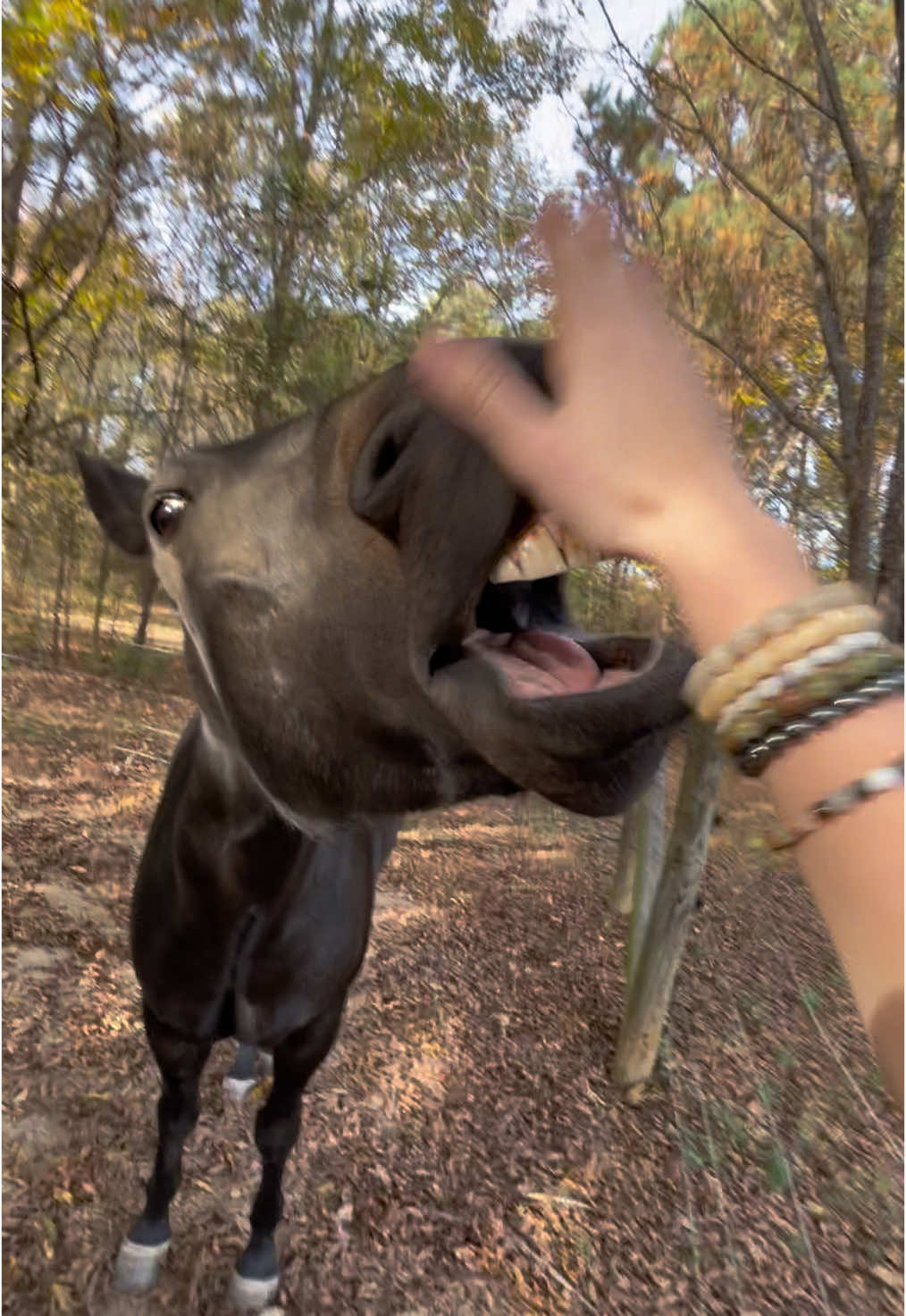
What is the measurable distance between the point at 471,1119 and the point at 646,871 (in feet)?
4.43

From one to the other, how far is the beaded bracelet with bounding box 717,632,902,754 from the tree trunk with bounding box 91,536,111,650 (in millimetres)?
3412

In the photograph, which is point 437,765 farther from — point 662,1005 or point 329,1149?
point 662,1005

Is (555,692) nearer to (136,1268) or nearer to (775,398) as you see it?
(775,398)

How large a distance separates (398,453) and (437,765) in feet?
1.34

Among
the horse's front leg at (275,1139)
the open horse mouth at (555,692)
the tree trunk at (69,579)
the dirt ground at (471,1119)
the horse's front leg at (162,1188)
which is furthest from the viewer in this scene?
the tree trunk at (69,579)

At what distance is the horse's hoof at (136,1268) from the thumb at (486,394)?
2.60 metres

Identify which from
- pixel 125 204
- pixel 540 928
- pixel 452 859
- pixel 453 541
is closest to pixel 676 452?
pixel 453 541

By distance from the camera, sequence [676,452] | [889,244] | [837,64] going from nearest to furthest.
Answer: [676,452], [889,244], [837,64]

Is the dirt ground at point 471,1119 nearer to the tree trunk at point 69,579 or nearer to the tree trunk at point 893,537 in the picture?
the tree trunk at point 69,579

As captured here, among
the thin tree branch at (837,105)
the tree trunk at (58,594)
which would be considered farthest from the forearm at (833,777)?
the tree trunk at (58,594)

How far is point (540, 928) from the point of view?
498 centimetres

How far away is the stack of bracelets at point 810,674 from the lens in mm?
554

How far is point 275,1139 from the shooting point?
7.12 feet

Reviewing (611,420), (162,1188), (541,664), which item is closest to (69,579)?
(162,1188)
